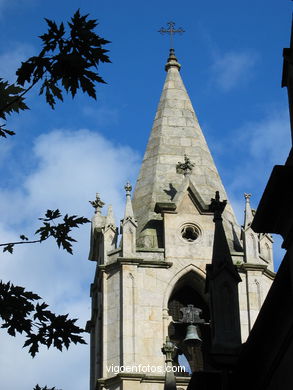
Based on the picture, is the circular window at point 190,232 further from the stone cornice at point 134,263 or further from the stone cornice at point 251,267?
the stone cornice at point 251,267

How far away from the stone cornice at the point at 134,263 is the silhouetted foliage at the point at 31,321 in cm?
1737

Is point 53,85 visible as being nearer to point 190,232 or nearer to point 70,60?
point 70,60

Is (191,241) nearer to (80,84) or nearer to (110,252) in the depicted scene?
(110,252)

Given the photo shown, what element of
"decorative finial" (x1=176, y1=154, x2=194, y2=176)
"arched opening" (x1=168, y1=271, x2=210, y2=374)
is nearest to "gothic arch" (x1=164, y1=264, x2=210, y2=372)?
"arched opening" (x1=168, y1=271, x2=210, y2=374)

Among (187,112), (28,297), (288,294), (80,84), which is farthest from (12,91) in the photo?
(187,112)

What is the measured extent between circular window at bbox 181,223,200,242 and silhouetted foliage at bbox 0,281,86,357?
18794 mm

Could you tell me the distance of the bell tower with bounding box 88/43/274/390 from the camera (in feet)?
98.0

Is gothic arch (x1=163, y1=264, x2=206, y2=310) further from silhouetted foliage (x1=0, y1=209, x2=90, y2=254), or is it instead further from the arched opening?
silhouetted foliage (x1=0, y1=209, x2=90, y2=254)

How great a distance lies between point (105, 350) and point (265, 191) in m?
15.8

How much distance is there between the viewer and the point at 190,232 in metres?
32.8

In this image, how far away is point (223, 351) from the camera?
20078mm

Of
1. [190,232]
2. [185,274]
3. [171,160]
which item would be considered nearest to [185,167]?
[171,160]

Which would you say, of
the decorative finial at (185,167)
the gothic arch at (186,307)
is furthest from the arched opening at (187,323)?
the decorative finial at (185,167)

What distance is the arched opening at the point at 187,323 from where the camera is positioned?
→ 3067 centimetres
